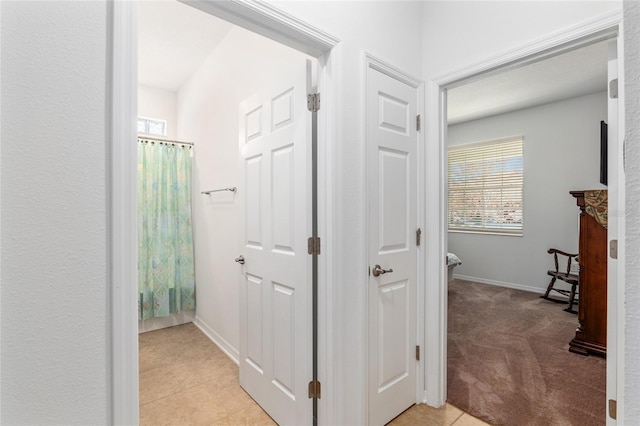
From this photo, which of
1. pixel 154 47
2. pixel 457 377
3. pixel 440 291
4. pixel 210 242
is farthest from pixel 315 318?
pixel 154 47

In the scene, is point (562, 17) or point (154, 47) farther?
point (154, 47)

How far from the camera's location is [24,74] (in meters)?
0.72

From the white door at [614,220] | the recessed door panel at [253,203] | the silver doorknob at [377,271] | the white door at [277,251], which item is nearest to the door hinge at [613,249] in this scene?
the white door at [614,220]

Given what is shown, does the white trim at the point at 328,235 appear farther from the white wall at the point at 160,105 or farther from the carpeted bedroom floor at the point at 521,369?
the white wall at the point at 160,105

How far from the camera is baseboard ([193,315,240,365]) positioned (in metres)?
2.55

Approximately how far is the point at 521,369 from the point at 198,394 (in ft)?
7.98

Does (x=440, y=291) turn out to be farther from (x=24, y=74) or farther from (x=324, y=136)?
(x=24, y=74)

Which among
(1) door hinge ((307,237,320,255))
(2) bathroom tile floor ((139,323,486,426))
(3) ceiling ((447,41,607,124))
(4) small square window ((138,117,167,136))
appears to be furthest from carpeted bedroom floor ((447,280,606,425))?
(4) small square window ((138,117,167,136))

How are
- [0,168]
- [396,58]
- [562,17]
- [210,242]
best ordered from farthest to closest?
[210,242], [396,58], [562,17], [0,168]

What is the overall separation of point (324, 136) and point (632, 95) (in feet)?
3.90

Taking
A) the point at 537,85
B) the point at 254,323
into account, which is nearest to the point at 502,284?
the point at 537,85

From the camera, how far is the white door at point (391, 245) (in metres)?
1.64

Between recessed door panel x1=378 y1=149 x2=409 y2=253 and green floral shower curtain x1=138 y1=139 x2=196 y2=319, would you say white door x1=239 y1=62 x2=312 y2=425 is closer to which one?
recessed door panel x1=378 y1=149 x2=409 y2=253

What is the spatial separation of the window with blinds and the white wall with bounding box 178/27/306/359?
14.0ft
